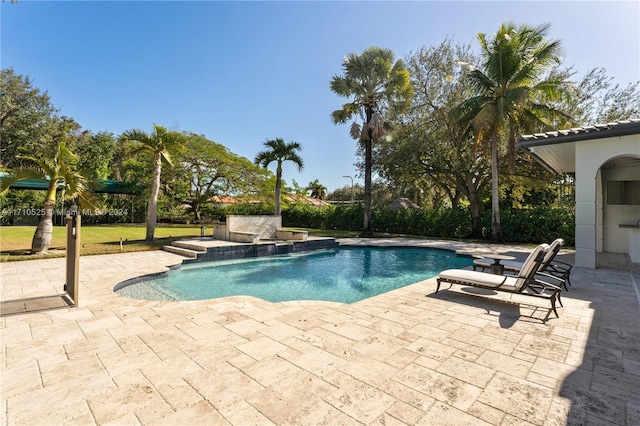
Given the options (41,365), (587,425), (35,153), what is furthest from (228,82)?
(35,153)

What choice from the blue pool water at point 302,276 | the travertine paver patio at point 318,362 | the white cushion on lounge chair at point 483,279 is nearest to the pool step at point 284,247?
A: the blue pool water at point 302,276

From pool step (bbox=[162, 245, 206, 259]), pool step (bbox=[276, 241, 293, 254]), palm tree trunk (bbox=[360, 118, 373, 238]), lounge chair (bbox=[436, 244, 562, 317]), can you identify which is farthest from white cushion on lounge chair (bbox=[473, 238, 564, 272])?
palm tree trunk (bbox=[360, 118, 373, 238])

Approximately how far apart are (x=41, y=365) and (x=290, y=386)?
2697 millimetres

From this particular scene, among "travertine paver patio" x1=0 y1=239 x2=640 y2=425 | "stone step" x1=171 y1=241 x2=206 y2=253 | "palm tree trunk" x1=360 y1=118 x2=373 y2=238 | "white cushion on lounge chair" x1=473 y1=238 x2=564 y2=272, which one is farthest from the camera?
"palm tree trunk" x1=360 y1=118 x2=373 y2=238

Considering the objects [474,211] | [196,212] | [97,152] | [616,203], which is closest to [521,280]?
[616,203]

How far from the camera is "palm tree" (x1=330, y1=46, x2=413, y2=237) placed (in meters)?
17.5

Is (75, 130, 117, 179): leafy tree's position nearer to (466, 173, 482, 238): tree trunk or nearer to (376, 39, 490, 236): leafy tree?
(376, 39, 490, 236): leafy tree

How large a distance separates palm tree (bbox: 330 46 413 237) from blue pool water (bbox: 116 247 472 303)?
7630mm

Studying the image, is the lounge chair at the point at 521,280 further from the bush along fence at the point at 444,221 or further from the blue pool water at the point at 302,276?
the bush along fence at the point at 444,221

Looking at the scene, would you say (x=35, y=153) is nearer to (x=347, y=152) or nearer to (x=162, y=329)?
(x=347, y=152)

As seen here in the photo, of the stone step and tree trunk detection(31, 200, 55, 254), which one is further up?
tree trunk detection(31, 200, 55, 254)

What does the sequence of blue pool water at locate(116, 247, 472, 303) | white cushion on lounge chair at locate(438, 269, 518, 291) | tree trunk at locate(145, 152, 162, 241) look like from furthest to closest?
tree trunk at locate(145, 152, 162, 241) → blue pool water at locate(116, 247, 472, 303) → white cushion on lounge chair at locate(438, 269, 518, 291)

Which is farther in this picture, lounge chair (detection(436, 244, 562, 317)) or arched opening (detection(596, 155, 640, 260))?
arched opening (detection(596, 155, 640, 260))

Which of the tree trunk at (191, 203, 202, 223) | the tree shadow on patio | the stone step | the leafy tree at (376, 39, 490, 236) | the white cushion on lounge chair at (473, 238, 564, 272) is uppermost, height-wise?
the leafy tree at (376, 39, 490, 236)
